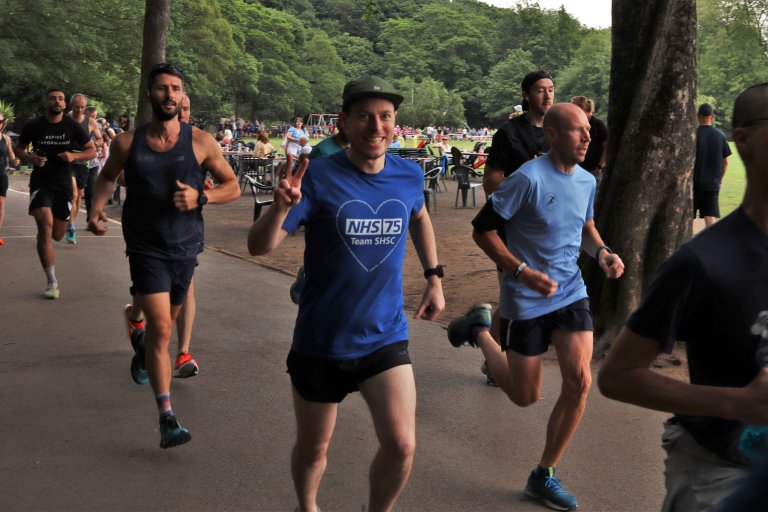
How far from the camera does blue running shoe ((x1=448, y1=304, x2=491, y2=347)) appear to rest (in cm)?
493

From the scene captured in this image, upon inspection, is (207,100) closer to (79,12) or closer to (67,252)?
(79,12)

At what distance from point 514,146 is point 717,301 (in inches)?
184

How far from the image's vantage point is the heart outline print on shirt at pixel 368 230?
4043 mm

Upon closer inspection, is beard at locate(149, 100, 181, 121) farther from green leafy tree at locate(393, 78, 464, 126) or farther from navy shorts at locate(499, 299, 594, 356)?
green leafy tree at locate(393, 78, 464, 126)

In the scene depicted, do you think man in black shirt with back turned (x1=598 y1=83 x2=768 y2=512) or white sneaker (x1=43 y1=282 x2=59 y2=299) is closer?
man in black shirt with back turned (x1=598 y1=83 x2=768 y2=512)

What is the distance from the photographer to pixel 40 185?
1087cm

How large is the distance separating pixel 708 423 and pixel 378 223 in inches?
75.1

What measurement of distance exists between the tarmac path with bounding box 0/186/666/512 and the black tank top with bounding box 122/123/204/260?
110 centimetres

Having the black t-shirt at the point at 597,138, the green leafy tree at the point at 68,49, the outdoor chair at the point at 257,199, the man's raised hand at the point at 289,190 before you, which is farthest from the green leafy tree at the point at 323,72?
the man's raised hand at the point at 289,190

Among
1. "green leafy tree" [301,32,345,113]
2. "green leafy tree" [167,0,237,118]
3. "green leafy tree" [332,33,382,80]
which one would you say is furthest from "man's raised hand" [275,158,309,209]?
"green leafy tree" [332,33,382,80]

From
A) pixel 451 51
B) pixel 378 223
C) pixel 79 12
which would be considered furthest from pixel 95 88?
pixel 451 51

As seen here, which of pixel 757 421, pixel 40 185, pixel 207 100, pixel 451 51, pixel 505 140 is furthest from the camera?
pixel 451 51

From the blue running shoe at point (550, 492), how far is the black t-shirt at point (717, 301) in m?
2.70

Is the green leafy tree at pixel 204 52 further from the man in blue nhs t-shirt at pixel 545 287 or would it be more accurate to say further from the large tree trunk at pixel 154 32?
the man in blue nhs t-shirt at pixel 545 287
